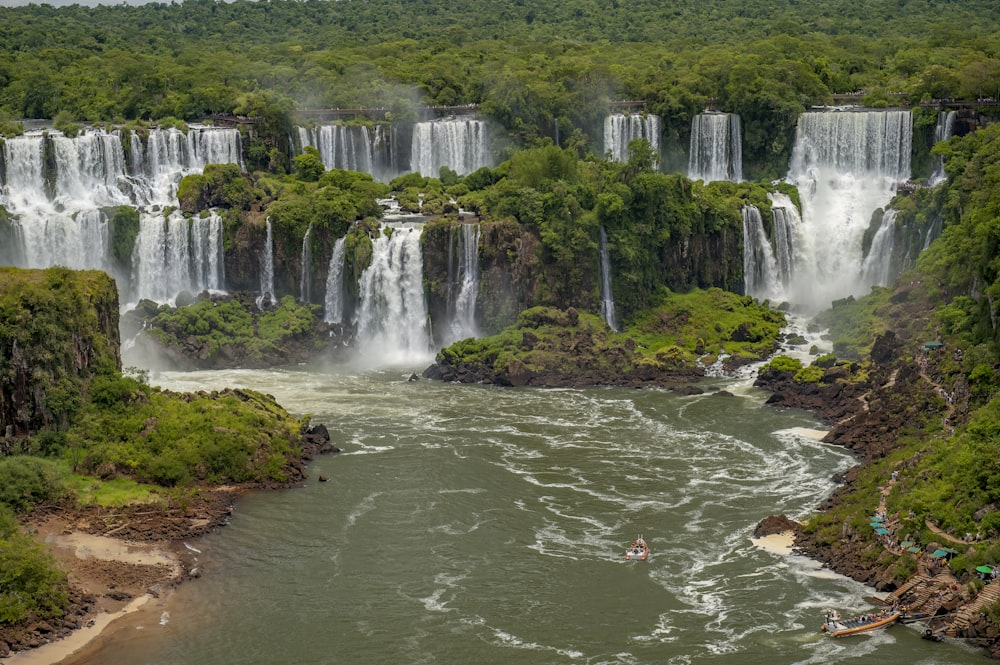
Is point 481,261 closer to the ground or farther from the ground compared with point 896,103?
closer to the ground

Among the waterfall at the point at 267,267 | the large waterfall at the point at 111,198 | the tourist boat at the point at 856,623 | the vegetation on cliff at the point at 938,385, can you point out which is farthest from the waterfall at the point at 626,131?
the tourist boat at the point at 856,623

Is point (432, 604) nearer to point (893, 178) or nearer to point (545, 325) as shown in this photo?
point (545, 325)

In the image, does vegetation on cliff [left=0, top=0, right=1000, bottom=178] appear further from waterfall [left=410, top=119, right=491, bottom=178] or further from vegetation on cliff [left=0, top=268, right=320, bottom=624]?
vegetation on cliff [left=0, top=268, right=320, bottom=624]

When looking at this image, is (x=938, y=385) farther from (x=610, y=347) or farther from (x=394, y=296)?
(x=394, y=296)

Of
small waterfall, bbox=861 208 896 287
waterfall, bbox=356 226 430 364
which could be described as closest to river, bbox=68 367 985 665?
waterfall, bbox=356 226 430 364

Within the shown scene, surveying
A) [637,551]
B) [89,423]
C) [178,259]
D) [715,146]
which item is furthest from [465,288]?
[637,551]

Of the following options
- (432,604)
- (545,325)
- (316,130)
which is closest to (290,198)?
(316,130)

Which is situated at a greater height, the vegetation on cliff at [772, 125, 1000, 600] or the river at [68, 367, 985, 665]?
the vegetation on cliff at [772, 125, 1000, 600]
